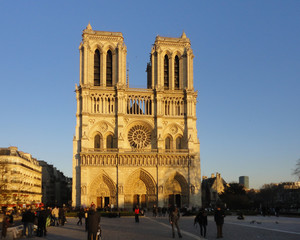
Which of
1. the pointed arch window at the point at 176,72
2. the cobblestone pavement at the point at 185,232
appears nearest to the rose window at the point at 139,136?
the pointed arch window at the point at 176,72

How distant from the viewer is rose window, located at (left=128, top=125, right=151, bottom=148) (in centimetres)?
6000

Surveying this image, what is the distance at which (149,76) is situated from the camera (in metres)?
69.4

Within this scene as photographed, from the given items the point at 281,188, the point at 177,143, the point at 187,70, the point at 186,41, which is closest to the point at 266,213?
the point at 177,143

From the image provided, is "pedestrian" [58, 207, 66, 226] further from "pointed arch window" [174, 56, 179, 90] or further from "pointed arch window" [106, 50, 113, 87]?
"pointed arch window" [174, 56, 179, 90]

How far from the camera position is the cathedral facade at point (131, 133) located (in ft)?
187

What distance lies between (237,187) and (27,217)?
54268 mm

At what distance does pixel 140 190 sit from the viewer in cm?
5878

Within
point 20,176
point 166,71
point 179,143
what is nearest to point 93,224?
point 179,143

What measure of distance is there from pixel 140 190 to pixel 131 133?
804 cm

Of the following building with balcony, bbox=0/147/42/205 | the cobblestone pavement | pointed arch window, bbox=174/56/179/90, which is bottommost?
the cobblestone pavement

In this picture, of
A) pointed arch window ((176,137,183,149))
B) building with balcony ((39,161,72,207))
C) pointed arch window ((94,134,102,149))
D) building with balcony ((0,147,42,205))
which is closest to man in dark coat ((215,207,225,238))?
building with balcony ((0,147,42,205))

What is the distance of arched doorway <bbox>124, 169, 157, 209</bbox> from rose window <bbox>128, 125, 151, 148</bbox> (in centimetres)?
415

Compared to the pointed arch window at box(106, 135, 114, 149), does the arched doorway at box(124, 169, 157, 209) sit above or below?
below

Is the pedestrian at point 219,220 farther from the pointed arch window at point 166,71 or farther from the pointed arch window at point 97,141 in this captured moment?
the pointed arch window at point 166,71
